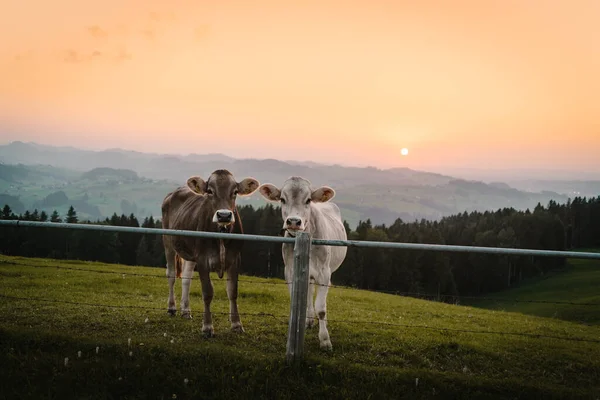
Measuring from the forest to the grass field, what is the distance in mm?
56049

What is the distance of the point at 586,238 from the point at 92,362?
14977 centimetres

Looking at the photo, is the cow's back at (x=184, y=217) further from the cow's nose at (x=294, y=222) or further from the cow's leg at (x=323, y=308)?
the cow's leg at (x=323, y=308)

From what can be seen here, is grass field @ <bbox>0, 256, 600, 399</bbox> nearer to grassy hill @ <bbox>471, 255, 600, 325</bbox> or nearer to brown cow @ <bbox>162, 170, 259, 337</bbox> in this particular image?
brown cow @ <bbox>162, 170, 259, 337</bbox>

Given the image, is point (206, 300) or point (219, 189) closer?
point (206, 300)

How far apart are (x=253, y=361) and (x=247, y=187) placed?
3861 millimetres

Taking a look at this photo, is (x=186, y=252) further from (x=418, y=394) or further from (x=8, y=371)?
(x=418, y=394)

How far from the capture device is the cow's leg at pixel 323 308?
8.07 metres

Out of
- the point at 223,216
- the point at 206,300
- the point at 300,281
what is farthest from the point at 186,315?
the point at 300,281

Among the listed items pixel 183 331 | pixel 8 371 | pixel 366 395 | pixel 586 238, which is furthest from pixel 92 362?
pixel 586 238

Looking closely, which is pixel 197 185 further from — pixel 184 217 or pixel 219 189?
pixel 184 217

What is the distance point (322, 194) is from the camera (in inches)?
356

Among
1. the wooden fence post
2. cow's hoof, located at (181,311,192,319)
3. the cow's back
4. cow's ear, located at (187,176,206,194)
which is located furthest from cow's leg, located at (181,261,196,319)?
the wooden fence post

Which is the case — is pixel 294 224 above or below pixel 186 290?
above

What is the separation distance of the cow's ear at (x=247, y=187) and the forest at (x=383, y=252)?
2228 inches
